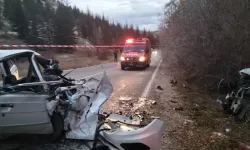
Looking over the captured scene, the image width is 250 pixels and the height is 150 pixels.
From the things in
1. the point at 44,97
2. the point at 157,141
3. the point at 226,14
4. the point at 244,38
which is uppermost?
the point at 226,14

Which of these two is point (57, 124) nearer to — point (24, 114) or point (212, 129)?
point (24, 114)

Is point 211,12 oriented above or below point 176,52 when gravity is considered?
above

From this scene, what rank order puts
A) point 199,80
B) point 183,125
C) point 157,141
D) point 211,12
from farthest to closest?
point 199,80
point 211,12
point 183,125
point 157,141

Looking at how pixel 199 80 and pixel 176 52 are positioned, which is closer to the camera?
pixel 199 80

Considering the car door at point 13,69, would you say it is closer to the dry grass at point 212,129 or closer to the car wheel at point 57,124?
the car wheel at point 57,124

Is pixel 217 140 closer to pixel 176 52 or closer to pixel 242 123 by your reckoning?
pixel 242 123

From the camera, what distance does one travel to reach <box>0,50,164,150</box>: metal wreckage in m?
4.28

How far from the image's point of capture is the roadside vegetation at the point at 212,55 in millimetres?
6520

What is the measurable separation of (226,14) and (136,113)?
5.54m

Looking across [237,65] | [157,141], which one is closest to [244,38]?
[237,65]

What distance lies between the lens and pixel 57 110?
4.93 meters

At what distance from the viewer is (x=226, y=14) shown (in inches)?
405

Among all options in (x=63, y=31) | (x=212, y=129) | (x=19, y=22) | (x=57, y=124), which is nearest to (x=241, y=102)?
(x=212, y=129)

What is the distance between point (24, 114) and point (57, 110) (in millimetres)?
552
